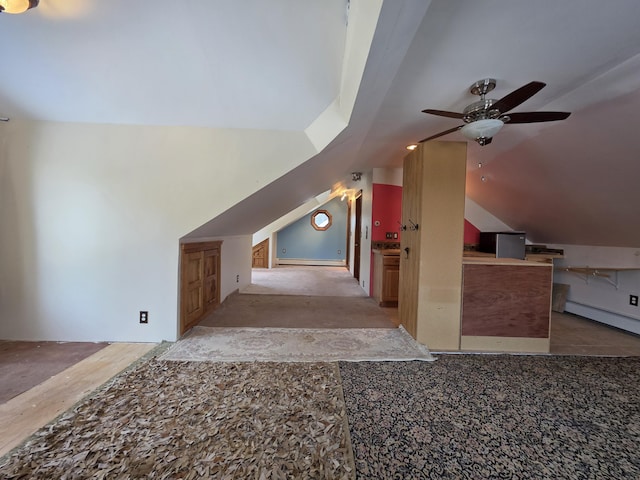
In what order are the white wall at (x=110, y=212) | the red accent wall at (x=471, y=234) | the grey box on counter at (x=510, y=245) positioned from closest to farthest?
the white wall at (x=110, y=212) → the grey box on counter at (x=510, y=245) → the red accent wall at (x=471, y=234)

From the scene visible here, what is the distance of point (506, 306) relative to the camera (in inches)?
101

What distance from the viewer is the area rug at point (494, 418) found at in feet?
4.17

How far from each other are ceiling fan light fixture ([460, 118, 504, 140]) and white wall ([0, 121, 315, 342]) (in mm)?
1392

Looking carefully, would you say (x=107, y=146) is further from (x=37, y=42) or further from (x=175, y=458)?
(x=175, y=458)

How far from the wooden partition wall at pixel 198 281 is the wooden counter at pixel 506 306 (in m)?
2.85

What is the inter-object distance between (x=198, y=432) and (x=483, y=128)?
2.51 meters

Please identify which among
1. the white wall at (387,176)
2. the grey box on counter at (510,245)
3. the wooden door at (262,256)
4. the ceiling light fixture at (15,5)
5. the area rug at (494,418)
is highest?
the ceiling light fixture at (15,5)

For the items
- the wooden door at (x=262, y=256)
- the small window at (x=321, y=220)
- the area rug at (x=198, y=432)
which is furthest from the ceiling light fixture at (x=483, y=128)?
the small window at (x=321, y=220)

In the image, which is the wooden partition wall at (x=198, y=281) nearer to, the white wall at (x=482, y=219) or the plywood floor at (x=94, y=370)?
the plywood floor at (x=94, y=370)

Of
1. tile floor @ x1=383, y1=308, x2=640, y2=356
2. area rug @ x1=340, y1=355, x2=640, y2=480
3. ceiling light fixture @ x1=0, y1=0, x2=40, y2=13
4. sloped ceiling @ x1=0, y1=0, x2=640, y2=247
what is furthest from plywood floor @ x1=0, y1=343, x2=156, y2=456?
tile floor @ x1=383, y1=308, x2=640, y2=356

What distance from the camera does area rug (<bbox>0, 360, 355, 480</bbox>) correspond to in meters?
1.21

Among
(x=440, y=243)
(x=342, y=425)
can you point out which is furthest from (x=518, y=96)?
(x=342, y=425)

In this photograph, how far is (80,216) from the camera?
8.19ft

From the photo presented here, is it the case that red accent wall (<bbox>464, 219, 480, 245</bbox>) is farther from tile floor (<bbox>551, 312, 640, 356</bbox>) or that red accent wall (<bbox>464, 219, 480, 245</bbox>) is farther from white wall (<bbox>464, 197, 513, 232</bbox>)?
tile floor (<bbox>551, 312, 640, 356</bbox>)
